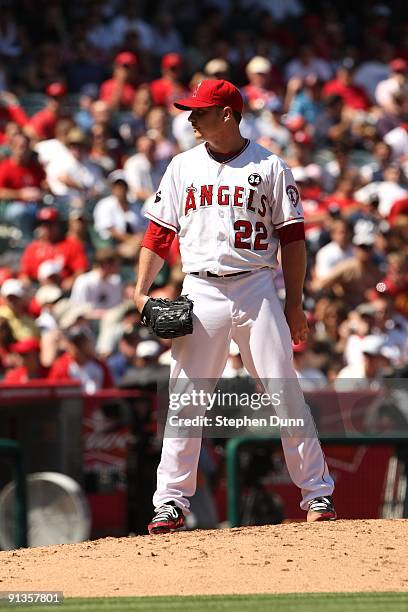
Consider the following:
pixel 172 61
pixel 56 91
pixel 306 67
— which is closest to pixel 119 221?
pixel 56 91

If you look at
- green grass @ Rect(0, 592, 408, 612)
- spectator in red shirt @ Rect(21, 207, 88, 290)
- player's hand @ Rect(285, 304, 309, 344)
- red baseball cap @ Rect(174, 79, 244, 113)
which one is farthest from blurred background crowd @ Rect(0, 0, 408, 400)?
green grass @ Rect(0, 592, 408, 612)

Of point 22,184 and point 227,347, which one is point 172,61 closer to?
point 22,184

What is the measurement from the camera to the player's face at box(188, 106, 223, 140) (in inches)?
239

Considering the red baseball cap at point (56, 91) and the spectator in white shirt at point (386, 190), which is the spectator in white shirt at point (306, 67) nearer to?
the spectator in white shirt at point (386, 190)

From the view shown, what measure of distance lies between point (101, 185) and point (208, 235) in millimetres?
7884

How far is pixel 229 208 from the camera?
5973mm

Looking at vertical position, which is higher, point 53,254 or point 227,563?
point 53,254

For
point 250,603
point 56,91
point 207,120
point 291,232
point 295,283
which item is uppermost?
point 56,91

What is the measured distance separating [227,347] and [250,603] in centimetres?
152

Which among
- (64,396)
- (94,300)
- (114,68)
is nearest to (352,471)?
(64,396)

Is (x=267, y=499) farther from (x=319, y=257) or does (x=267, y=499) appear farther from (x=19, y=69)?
(x=19, y=69)

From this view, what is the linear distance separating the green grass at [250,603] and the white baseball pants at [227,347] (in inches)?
46.3

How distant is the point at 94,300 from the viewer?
1229cm

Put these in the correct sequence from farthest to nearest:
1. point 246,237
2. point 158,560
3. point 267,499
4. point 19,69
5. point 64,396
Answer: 1. point 19,69
2. point 64,396
3. point 267,499
4. point 246,237
5. point 158,560
